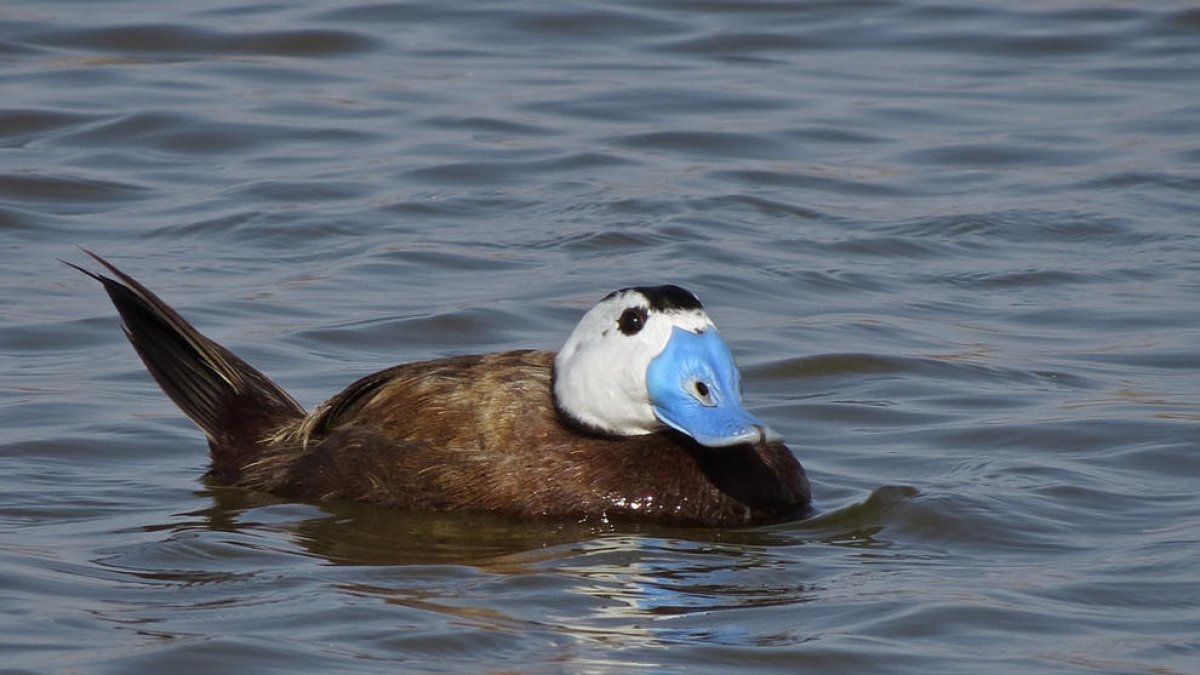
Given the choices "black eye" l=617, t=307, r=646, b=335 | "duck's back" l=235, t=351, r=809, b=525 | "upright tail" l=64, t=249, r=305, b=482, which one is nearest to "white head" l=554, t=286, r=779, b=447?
"black eye" l=617, t=307, r=646, b=335

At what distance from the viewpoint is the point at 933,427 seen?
315 inches

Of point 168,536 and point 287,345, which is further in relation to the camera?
point 287,345

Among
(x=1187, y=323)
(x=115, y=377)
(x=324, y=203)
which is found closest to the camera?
(x=115, y=377)

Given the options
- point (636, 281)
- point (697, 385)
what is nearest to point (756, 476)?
point (697, 385)

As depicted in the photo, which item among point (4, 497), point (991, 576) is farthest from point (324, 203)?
point (991, 576)

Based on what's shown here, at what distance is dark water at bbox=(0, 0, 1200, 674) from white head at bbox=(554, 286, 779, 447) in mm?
336

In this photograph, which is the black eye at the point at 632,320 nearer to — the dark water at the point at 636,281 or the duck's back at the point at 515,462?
the duck's back at the point at 515,462

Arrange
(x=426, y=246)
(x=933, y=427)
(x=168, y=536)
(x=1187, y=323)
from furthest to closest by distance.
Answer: (x=426, y=246), (x=1187, y=323), (x=933, y=427), (x=168, y=536)

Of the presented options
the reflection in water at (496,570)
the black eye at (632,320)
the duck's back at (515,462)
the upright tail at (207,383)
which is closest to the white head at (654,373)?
the black eye at (632,320)

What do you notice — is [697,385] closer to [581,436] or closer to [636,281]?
[581,436]

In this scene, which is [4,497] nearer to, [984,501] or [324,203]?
[984,501]

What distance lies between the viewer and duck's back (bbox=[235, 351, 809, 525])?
680 cm

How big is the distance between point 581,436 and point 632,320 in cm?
39

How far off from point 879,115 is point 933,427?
17.5 ft
